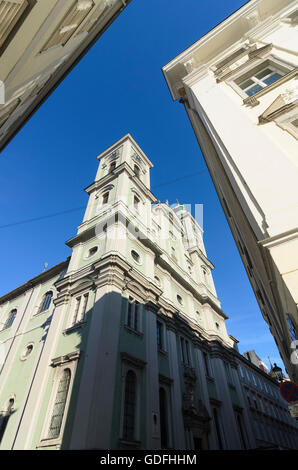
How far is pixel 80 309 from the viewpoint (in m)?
14.4

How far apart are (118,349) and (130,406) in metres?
2.54

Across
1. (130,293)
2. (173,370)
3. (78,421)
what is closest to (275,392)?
(173,370)

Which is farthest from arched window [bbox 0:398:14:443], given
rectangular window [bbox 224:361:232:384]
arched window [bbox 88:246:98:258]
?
rectangular window [bbox 224:361:232:384]

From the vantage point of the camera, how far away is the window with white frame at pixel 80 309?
46.1 feet

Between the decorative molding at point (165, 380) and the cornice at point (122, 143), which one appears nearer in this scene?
the decorative molding at point (165, 380)

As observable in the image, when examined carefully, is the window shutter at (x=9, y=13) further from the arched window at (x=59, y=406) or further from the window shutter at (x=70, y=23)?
the arched window at (x=59, y=406)

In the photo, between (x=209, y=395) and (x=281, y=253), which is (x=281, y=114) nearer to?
(x=281, y=253)

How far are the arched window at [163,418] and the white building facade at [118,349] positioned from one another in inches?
1.8

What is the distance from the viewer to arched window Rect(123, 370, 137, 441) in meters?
10.6

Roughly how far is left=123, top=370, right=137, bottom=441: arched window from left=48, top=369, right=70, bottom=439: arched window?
287 cm

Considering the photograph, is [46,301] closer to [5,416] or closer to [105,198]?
[5,416]

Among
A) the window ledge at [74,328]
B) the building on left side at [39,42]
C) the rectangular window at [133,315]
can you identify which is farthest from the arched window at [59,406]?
the building on left side at [39,42]

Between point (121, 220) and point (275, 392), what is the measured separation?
35092 mm
